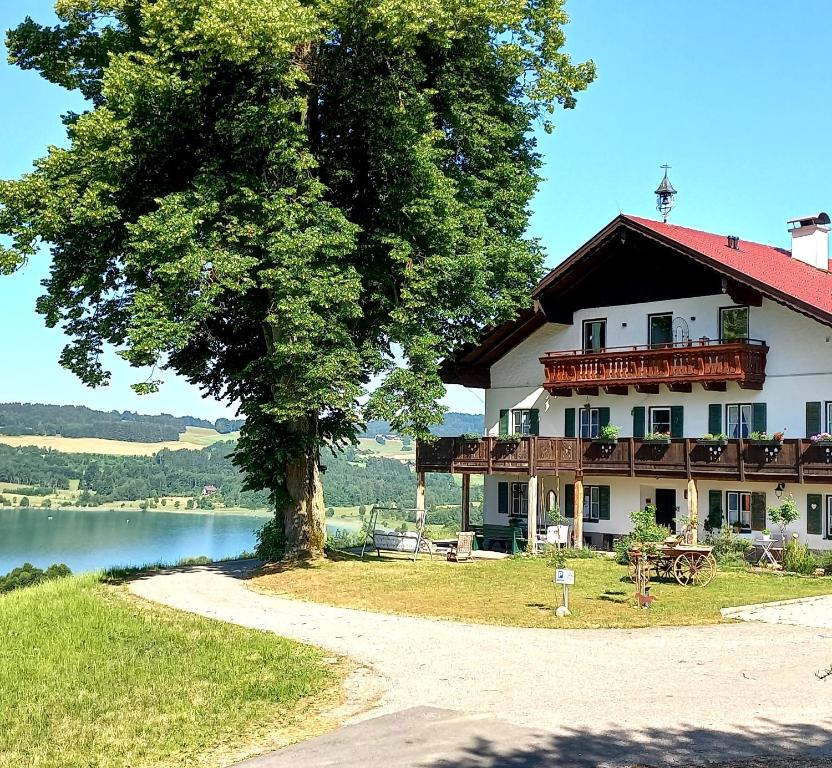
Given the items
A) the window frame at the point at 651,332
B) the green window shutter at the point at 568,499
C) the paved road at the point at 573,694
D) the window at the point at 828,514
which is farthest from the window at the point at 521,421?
the paved road at the point at 573,694

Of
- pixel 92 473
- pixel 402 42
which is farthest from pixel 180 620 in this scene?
pixel 92 473

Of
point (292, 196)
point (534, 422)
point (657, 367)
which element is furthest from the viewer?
point (534, 422)

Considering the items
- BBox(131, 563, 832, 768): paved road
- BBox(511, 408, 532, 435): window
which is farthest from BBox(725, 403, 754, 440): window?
BBox(131, 563, 832, 768): paved road

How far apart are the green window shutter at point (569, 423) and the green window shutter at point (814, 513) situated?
8842 mm

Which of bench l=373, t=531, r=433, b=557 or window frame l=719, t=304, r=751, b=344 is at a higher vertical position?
window frame l=719, t=304, r=751, b=344

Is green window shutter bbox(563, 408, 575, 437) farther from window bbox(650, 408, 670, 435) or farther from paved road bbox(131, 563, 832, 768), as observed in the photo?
paved road bbox(131, 563, 832, 768)

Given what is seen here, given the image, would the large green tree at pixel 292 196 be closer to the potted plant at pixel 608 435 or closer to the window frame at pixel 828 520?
the potted plant at pixel 608 435

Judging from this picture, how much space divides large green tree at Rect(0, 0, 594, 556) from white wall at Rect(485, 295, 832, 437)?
4.58 metres

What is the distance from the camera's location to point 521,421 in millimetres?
38500

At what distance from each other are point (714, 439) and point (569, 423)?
22.0 ft

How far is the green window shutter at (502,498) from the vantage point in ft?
127

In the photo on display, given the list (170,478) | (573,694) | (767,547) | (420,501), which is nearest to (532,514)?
(420,501)

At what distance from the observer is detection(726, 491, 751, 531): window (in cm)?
3192

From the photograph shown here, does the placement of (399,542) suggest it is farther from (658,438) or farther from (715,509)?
(715,509)
